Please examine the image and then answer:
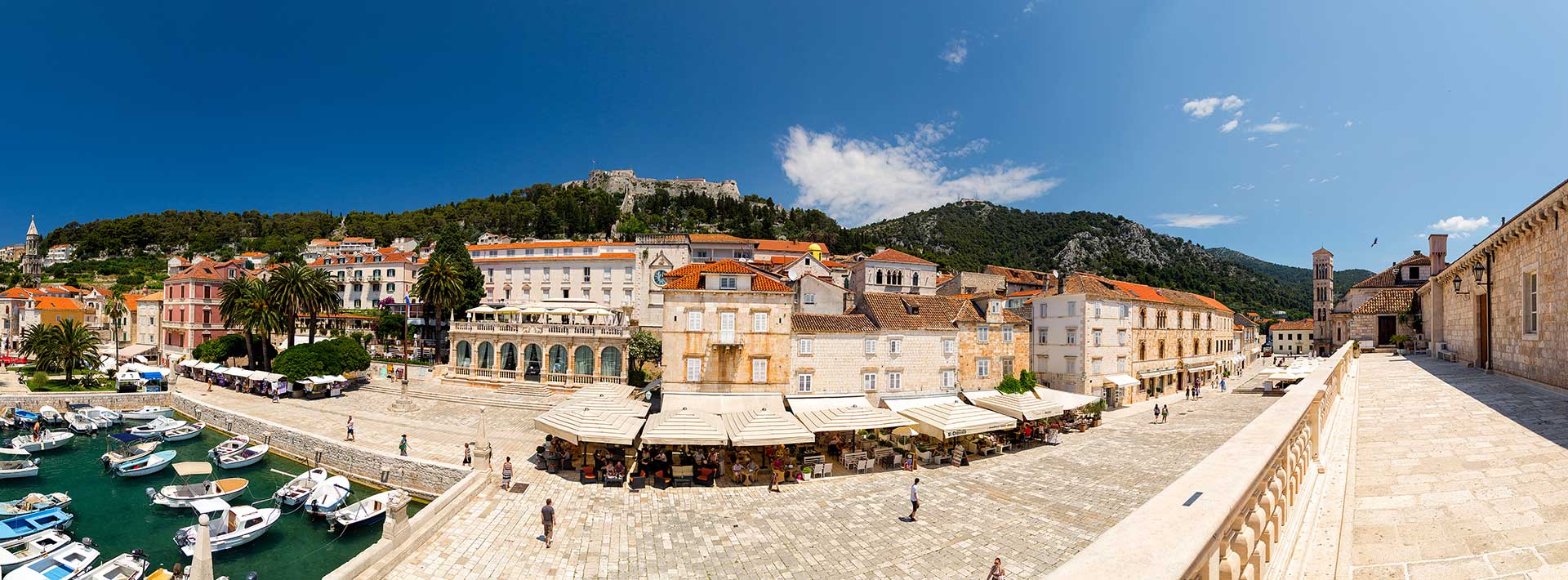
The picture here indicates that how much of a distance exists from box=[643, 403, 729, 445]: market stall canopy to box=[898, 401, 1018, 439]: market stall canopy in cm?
715

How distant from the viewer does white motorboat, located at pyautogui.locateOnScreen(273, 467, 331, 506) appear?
1969cm

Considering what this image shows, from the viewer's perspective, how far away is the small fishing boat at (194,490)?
765 inches

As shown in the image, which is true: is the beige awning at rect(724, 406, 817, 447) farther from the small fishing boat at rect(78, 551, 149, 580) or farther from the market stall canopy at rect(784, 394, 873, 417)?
the small fishing boat at rect(78, 551, 149, 580)

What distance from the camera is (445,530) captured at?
1416cm

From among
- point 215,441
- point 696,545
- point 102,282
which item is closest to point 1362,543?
point 696,545

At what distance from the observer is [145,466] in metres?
23.1

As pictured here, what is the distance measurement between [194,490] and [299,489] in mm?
3537

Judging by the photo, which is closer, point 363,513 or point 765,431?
point 765,431

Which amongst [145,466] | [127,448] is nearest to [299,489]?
[145,466]

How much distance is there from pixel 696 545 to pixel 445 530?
6.40 m

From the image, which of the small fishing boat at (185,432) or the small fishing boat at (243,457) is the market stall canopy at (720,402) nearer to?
the small fishing boat at (243,457)

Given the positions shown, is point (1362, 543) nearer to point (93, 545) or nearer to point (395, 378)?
point (93, 545)

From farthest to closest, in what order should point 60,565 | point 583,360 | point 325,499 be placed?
point 583,360 < point 325,499 < point 60,565

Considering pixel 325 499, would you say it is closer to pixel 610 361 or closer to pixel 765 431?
pixel 765 431
